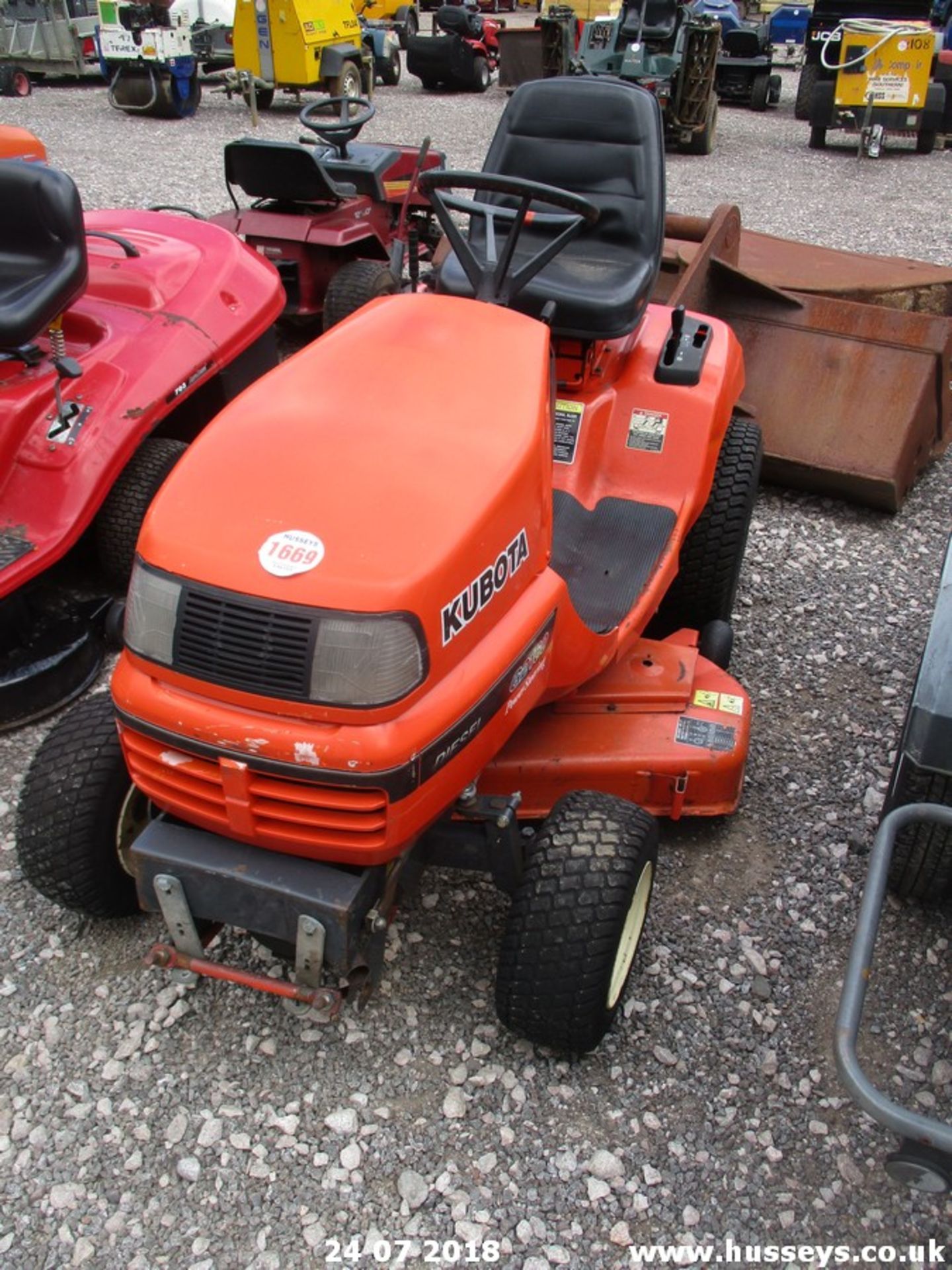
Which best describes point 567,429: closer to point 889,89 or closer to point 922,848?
point 922,848

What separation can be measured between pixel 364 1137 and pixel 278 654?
2.88ft

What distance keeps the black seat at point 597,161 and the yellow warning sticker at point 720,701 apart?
107 centimetres

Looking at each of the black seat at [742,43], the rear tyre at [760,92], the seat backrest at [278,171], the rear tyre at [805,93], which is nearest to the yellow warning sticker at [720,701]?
the seat backrest at [278,171]

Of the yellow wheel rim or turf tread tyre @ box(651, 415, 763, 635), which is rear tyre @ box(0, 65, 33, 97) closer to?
turf tread tyre @ box(651, 415, 763, 635)

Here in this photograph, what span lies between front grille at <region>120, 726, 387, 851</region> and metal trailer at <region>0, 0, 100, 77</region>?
13.3m

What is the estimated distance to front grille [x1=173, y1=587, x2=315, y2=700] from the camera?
1.54 metres

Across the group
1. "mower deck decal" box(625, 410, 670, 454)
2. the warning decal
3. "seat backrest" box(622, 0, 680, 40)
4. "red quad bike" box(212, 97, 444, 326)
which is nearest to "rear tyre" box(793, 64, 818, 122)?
the warning decal

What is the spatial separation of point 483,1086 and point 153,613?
1008 millimetres

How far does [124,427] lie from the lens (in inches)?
120

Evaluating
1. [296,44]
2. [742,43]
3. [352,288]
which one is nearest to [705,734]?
[352,288]

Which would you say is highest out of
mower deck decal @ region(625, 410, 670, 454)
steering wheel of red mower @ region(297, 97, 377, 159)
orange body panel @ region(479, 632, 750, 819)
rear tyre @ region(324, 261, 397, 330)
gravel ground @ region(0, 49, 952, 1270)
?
steering wheel of red mower @ region(297, 97, 377, 159)

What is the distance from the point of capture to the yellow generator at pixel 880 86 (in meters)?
9.23

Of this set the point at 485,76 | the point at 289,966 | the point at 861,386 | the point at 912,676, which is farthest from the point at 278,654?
the point at 485,76

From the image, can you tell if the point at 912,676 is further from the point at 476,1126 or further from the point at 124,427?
the point at 124,427
